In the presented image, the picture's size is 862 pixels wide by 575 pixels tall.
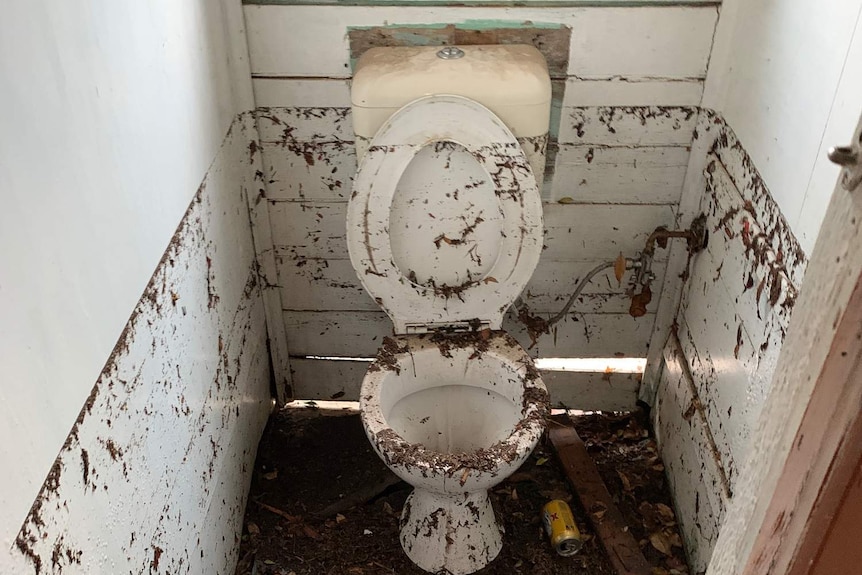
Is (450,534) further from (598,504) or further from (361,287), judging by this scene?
(361,287)

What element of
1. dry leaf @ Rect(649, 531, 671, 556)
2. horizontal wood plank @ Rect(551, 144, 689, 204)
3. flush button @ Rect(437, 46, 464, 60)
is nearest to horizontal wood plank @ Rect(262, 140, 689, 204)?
horizontal wood plank @ Rect(551, 144, 689, 204)

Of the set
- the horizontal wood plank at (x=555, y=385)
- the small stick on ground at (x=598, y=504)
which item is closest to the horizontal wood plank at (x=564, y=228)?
the horizontal wood plank at (x=555, y=385)

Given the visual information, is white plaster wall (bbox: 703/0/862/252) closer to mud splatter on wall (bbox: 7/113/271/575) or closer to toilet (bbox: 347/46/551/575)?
toilet (bbox: 347/46/551/575)

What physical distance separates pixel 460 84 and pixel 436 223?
277 mm

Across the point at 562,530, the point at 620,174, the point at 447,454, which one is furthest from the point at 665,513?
the point at 620,174

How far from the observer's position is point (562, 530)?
1.60 m

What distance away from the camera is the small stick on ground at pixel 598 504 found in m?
1.60

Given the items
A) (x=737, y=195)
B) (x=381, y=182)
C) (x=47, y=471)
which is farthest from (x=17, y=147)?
(x=737, y=195)

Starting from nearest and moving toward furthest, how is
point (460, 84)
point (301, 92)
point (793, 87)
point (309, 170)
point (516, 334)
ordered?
1. point (793, 87)
2. point (460, 84)
3. point (301, 92)
4. point (309, 170)
5. point (516, 334)

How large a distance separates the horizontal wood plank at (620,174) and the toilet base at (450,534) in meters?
0.71

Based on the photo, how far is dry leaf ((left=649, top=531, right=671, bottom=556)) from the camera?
64.8 inches

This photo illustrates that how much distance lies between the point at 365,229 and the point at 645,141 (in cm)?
65

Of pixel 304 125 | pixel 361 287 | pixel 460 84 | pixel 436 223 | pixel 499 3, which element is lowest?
pixel 361 287

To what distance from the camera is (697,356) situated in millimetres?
1625
